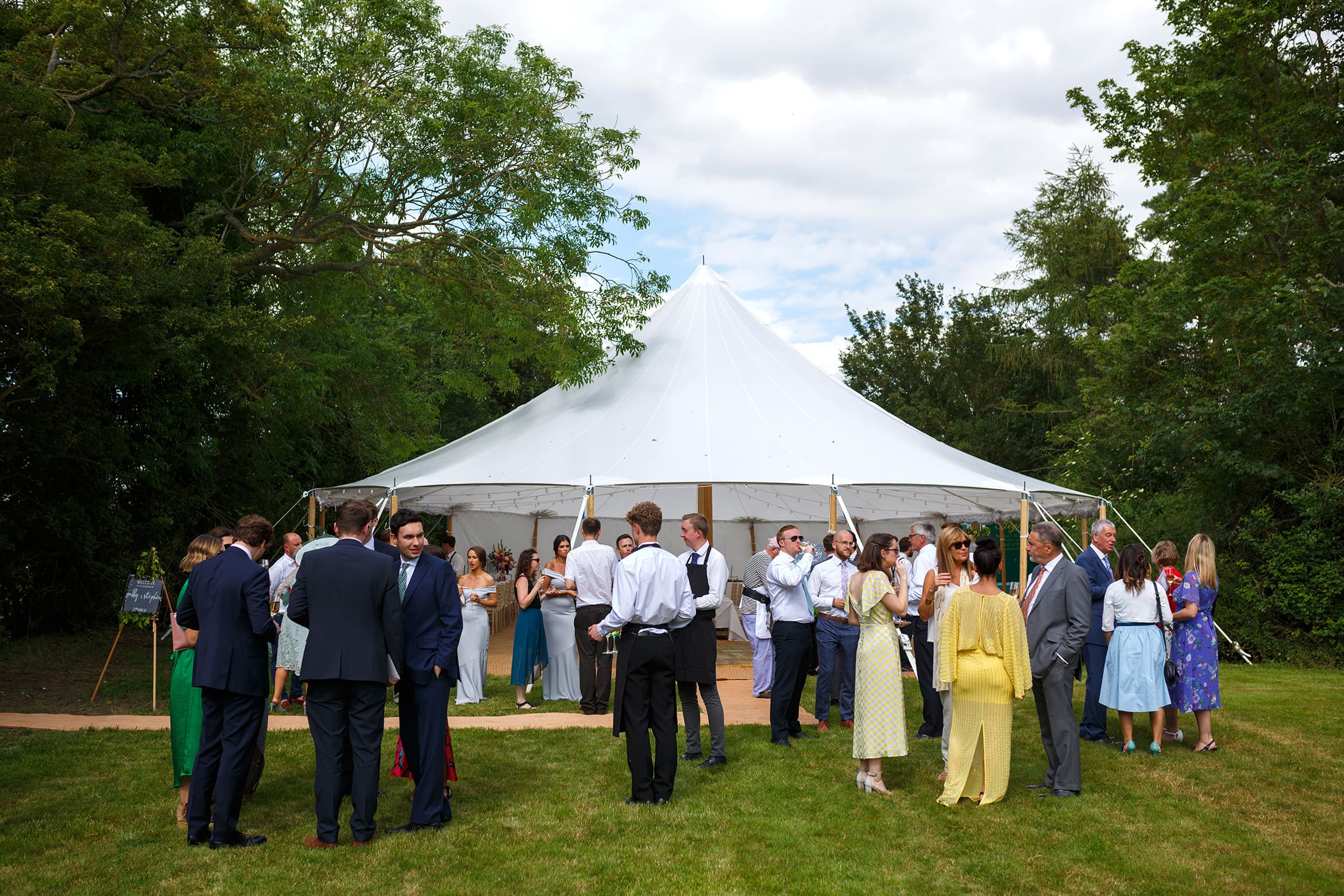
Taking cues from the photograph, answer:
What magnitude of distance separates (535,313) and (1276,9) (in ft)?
34.3

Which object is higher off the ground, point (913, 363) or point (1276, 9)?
point (1276, 9)

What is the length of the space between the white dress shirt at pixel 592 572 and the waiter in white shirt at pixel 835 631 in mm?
1685

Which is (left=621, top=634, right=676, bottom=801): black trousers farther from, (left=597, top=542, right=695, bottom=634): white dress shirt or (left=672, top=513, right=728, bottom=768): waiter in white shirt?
(left=672, top=513, right=728, bottom=768): waiter in white shirt

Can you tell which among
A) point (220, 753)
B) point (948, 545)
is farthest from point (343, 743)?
point (948, 545)

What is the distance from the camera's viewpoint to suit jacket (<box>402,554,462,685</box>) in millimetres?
4547

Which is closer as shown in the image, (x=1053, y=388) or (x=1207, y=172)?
(x=1207, y=172)

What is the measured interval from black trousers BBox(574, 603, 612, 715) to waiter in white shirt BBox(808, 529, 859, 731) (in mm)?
1724

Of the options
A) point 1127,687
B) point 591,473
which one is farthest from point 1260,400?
point 591,473

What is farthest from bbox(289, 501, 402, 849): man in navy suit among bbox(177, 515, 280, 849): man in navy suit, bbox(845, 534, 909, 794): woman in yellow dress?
bbox(845, 534, 909, 794): woman in yellow dress

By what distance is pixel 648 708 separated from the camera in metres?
4.96

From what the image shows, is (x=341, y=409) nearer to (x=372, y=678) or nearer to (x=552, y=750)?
(x=552, y=750)

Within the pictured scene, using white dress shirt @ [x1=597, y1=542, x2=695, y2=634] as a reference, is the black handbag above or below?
below

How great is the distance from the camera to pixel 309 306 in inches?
526

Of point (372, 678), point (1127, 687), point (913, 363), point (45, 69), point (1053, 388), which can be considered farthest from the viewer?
point (913, 363)
